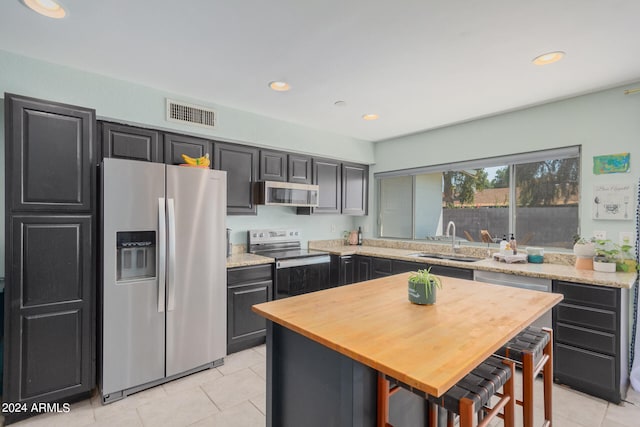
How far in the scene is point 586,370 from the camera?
2.39 meters

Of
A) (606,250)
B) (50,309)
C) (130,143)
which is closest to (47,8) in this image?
(130,143)

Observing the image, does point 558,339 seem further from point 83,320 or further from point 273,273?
point 83,320

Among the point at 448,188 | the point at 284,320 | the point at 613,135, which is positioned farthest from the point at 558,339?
the point at 284,320

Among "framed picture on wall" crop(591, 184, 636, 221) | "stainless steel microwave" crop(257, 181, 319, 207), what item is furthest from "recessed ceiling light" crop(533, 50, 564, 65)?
"stainless steel microwave" crop(257, 181, 319, 207)

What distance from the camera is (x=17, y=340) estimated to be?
80.0 inches

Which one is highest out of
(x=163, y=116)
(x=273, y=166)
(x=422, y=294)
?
(x=163, y=116)

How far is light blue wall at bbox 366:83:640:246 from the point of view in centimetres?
266

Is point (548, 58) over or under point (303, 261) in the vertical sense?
over

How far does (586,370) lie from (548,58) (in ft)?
7.60

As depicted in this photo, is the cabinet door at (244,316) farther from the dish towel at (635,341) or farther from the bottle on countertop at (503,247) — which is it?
the dish towel at (635,341)

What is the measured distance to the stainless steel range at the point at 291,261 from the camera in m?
3.43

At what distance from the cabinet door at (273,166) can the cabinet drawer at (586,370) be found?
311 cm

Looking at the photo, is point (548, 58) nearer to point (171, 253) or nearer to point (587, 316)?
point (587, 316)

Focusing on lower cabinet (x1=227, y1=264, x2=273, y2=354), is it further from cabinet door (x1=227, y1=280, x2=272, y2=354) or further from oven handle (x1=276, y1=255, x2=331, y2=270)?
oven handle (x1=276, y1=255, x2=331, y2=270)
